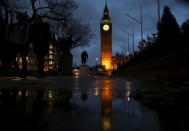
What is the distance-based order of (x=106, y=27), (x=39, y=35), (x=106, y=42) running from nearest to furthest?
(x=39, y=35) < (x=106, y=42) < (x=106, y=27)

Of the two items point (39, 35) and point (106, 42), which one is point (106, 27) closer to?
point (106, 42)

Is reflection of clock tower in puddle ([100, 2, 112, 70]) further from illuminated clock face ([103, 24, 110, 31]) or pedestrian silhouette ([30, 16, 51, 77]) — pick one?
pedestrian silhouette ([30, 16, 51, 77])

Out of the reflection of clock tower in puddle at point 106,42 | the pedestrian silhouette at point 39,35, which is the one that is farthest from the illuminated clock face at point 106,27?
the pedestrian silhouette at point 39,35

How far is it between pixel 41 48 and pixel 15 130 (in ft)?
57.1

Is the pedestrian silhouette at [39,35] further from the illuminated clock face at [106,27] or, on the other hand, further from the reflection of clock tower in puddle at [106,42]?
the illuminated clock face at [106,27]

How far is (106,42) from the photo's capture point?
160 metres

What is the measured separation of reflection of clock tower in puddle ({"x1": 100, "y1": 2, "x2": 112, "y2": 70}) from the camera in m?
156

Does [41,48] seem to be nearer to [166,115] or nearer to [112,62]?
[166,115]

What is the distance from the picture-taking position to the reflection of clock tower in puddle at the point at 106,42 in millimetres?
156500

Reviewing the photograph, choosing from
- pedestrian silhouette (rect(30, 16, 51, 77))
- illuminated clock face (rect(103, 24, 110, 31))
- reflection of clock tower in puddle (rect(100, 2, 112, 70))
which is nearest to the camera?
pedestrian silhouette (rect(30, 16, 51, 77))

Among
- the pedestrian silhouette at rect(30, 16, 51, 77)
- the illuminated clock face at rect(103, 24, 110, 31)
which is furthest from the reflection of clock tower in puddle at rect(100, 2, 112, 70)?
the pedestrian silhouette at rect(30, 16, 51, 77)

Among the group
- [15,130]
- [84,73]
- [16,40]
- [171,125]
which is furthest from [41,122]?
[84,73]

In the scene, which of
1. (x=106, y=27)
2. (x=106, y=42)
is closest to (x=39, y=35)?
(x=106, y=42)

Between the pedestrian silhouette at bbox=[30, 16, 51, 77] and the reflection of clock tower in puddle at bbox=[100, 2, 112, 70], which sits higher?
the reflection of clock tower in puddle at bbox=[100, 2, 112, 70]
